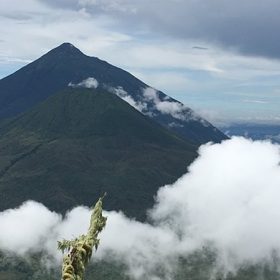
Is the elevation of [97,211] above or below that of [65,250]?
above

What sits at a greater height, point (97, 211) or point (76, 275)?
point (97, 211)

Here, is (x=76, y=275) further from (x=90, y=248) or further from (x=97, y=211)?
(x=97, y=211)

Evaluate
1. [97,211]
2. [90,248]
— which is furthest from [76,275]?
[97,211]
